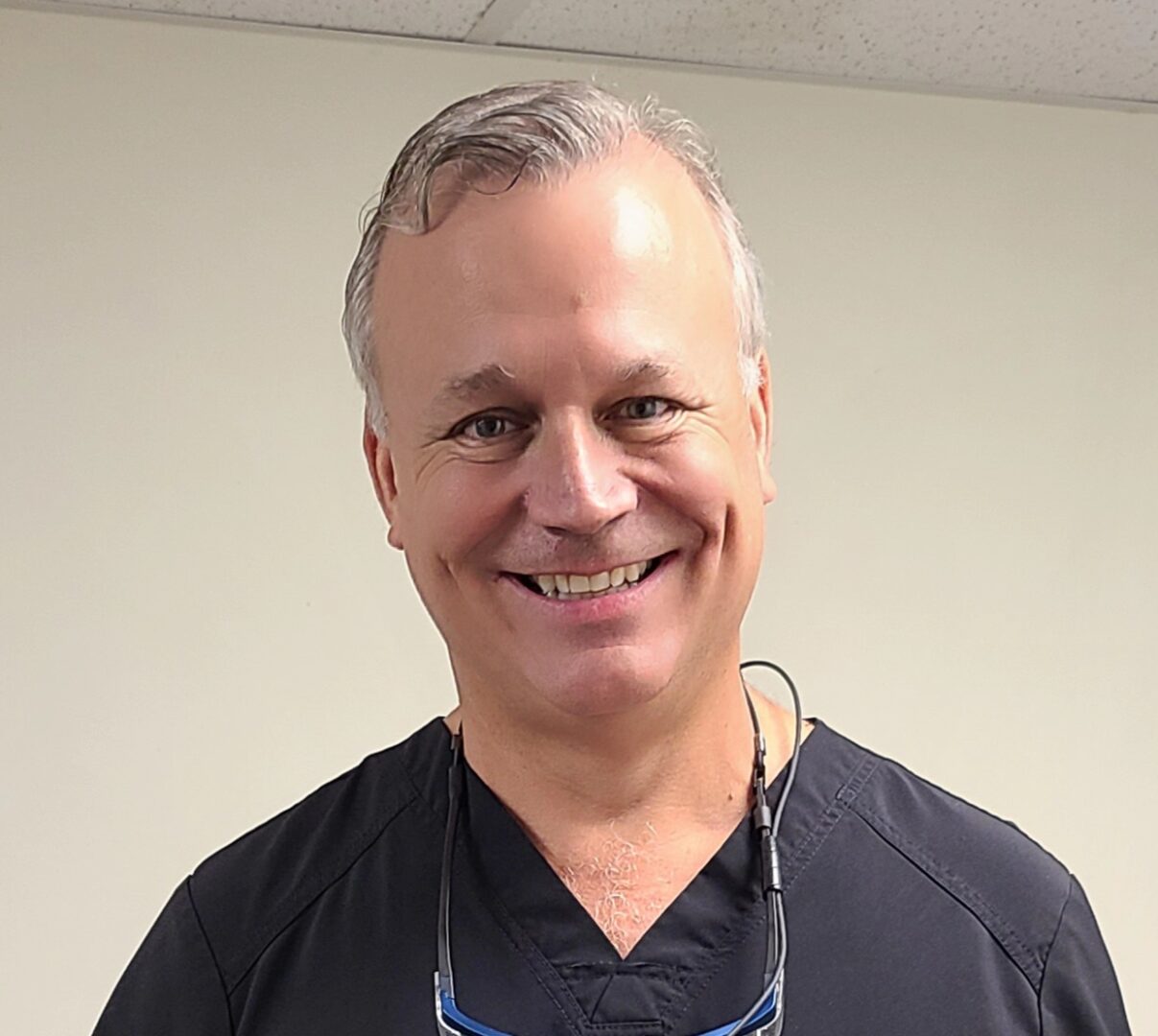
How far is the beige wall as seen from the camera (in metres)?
1.71

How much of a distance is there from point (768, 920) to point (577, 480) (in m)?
0.34

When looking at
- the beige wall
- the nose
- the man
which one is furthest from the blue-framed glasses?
the beige wall

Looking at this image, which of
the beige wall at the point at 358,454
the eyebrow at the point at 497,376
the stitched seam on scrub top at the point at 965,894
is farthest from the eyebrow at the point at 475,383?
the beige wall at the point at 358,454

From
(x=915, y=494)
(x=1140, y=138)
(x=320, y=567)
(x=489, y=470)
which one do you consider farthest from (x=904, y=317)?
(x=489, y=470)

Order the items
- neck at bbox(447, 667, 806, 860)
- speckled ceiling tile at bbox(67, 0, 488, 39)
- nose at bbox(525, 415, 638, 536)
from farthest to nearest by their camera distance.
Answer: speckled ceiling tile at bbox(67, 0, 488, 39) < neck at bbox(447, 667, 806, 860) < nose at bbox(525, 415, 638, 536)

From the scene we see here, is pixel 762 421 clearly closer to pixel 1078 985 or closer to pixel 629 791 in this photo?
pixel 629 791

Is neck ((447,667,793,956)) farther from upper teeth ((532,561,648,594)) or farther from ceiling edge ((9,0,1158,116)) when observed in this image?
ceiling edge ((9,0,1158,116))

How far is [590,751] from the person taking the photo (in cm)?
112

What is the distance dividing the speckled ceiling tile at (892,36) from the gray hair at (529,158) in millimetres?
662

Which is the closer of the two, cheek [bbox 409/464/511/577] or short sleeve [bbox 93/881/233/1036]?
cheek [bbox 409/464/511/577]

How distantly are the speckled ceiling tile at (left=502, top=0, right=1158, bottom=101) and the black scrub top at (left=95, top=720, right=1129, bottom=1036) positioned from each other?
90cm

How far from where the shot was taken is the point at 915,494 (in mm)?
2014

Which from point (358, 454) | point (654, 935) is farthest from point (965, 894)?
point (358, 454)

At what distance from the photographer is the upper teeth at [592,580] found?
105 cm
